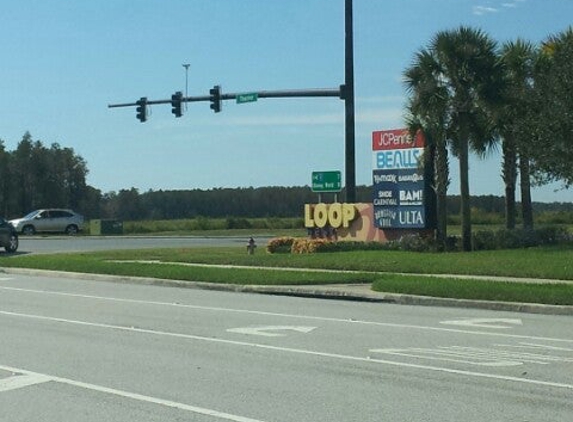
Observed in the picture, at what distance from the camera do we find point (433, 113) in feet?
96.4

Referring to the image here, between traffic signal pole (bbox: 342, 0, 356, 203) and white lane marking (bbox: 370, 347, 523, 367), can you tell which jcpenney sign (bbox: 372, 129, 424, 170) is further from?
white lane marking (bbox: 370, 347, 523, 367)


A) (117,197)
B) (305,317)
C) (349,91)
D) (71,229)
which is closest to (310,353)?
(305,317)

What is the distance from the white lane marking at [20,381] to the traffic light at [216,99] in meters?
28.8

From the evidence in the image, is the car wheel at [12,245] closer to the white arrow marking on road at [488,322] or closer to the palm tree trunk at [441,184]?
the palm tree trunk at [441,184]

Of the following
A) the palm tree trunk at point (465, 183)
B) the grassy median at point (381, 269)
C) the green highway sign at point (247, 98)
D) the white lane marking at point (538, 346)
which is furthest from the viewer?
the green highway sign at point (247, 98)

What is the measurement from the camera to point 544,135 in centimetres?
2539

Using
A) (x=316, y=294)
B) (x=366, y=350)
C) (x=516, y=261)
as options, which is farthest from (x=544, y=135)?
(x=366, y=350)

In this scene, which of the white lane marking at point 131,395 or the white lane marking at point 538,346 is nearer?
the white lane marking at point 131,395

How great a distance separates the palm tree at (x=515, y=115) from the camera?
91.4 ft

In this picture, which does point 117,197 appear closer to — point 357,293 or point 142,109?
point 142,109

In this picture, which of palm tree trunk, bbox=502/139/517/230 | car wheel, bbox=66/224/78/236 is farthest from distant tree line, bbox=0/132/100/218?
palm tree trunk, bbox=502/139/517/230

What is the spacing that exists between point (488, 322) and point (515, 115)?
14717mm

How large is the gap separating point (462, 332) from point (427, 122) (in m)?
16.7

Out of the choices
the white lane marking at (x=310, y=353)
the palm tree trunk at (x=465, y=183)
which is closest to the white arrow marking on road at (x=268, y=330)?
the white lane marking at (x=310, y=353)
